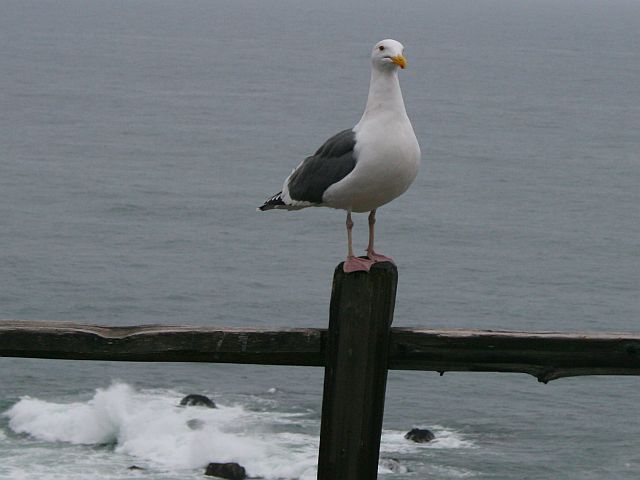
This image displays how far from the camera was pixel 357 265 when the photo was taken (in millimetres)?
5973

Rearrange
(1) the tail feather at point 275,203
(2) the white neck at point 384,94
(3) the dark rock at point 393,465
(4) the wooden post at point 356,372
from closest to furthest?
(4) the wooden post at point 356,372 < (2) the white neck at point 384,94 < (1) the tail feather at point 275,203 < (3) the dark rock at point 393,465

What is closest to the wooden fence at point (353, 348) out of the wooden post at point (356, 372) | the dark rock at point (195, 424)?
the wooden post at point (356, 372)

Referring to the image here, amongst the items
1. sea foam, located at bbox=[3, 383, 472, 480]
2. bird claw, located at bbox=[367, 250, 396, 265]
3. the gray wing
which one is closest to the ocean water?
sea foam, located at bbox=[3, 383, 472, 480]

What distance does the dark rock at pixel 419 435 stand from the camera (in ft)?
118

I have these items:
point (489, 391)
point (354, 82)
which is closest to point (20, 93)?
point (354, 82)

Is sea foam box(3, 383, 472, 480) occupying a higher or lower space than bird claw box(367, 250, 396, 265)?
lower

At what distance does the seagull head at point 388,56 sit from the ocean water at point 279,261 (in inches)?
954

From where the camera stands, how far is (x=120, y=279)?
Result: 5822cm

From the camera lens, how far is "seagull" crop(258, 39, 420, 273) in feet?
24.3

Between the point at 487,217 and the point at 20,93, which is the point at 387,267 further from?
the point at 20,93

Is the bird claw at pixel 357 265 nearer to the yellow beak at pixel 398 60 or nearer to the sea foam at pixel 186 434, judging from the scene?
the yellow beak at pixel 398 60

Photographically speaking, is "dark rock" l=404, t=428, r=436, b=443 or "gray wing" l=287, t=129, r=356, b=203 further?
"dark rock" l=404, t=428, r=436, b=443

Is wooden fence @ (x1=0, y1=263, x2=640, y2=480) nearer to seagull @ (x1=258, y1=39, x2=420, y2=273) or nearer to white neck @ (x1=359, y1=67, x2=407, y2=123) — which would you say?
seagull @ (x1=258, y1=39, x2=420, y2=273)

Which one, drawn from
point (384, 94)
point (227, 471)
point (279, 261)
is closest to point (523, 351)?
point (384, 94)
